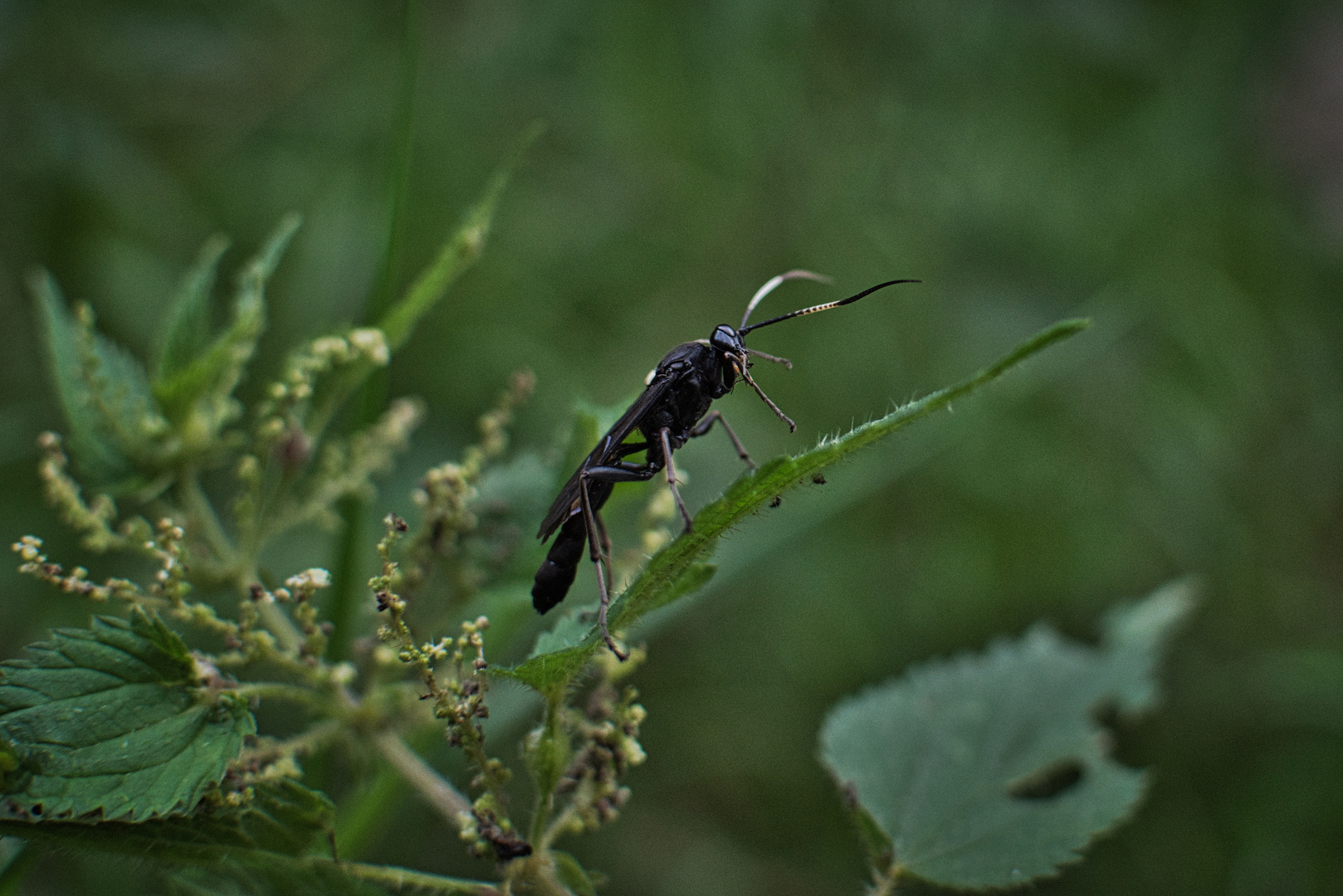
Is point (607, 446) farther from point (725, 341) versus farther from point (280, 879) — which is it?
point (280, 879)

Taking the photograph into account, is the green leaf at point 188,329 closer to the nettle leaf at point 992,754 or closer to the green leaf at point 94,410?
the green leaf at point 94,410

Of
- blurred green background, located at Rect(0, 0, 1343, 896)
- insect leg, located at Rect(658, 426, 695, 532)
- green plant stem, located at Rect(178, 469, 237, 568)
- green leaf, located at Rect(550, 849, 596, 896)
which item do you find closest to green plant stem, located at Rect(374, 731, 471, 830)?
green leaf, located at Rect(550, 849, 596, 896)

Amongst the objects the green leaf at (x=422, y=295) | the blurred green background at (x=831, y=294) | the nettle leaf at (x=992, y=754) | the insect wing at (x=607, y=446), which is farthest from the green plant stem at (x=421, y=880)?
the blurred green background at (x=831, y=294)

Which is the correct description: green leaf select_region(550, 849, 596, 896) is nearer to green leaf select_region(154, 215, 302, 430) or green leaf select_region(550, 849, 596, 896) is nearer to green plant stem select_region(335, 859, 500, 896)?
green plant stem select_region(335, 859, 500, 896)

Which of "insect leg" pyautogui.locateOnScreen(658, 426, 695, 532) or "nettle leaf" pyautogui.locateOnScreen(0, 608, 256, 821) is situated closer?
"nettle leaf" pyautogui.locateOnScreen(0, 608, 256, 821)

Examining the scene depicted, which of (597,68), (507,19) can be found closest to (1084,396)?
(597,68)

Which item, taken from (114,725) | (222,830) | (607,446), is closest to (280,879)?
(222,830)
